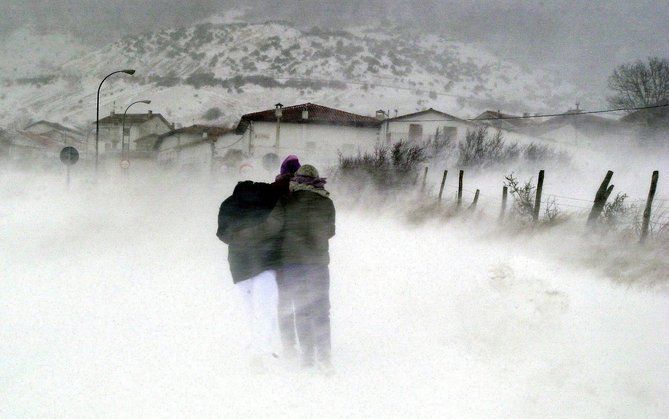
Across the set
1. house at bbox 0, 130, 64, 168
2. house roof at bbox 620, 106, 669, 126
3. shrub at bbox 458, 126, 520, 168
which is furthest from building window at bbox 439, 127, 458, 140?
house at bbox 0, 130, 64, 168

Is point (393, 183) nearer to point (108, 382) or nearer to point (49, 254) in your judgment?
point (49, 254)

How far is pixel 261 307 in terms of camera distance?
5.00m

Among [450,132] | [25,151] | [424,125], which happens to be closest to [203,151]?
[25,151]

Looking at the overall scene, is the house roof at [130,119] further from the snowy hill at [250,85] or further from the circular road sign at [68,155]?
the circular road sign at [68,155]

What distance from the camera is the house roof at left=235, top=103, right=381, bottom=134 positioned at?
5372 cm

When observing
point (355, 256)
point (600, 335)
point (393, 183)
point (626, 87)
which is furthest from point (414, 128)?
point (600, 335)

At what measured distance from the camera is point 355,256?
11.5 metres

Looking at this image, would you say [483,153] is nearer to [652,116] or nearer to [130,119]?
[652,116]

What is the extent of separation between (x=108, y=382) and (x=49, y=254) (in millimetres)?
7423

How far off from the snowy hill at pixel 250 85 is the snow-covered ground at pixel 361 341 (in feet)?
243

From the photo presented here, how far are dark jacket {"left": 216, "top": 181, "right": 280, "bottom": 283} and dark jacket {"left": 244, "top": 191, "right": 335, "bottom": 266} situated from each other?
9cm

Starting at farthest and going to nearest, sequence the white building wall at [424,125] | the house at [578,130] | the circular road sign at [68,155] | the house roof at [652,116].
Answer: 1. the white building wall at [424,125]
2. the house at [578,130]
3. the house roof at [652,116]
4. the circular road sign at [68,155]

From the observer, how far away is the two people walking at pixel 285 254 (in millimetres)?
4797

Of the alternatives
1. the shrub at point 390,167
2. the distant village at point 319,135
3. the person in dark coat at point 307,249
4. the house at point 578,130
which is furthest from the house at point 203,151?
the person in dark coat at point 307,249
